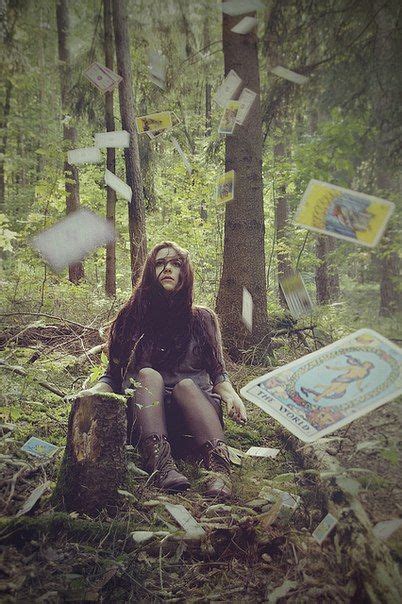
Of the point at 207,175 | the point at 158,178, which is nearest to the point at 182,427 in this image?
the point at 207,175

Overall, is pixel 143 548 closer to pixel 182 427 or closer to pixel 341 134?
pixel 182 427

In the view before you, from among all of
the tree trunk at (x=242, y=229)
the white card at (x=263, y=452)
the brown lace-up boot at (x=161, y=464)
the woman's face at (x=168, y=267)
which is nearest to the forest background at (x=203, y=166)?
the tree trunk at (x=242, y=229)

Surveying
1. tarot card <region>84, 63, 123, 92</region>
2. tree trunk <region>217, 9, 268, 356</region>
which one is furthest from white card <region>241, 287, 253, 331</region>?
tarot card <region>84, 63, 123, 92</region>

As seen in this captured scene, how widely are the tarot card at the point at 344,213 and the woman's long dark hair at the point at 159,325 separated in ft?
2.33

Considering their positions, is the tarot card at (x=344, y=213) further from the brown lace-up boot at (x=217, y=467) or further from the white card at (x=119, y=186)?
the white card at (x=119, y=186)

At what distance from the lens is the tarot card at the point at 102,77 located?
7.29 feet

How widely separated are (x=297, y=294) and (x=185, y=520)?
0.95 meters

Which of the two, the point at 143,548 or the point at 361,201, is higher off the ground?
the point at 361,201

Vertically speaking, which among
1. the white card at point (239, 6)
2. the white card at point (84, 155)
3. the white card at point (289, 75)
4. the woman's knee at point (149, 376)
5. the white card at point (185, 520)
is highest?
the white card at point (239, 6)

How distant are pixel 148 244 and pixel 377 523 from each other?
178cm

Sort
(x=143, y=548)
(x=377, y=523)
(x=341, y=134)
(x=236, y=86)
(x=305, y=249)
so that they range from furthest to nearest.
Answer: (x=236, y=86)
(x=305, y=249)
(x=341, y=134)
(x=143, y=548)
(x=377, y=523)

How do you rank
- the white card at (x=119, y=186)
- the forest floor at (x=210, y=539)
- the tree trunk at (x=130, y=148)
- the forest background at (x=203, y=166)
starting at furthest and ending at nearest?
the white card at (x=119, y=186) < the tree trunk at (x=130, y=148) < the forest background at (x=203, y=166) < the forest floor at (x=210, y=539)

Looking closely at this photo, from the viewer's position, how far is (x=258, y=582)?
1.33 meters

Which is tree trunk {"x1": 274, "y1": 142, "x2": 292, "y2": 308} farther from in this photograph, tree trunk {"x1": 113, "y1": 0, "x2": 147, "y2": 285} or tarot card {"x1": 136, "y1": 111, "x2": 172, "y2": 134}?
tree trunk {"x1": 113, "y1": 0, "x2": 147, "y2": 285}
